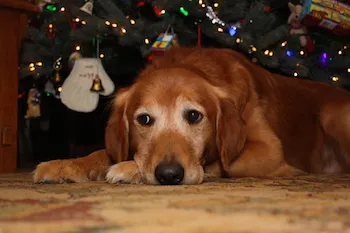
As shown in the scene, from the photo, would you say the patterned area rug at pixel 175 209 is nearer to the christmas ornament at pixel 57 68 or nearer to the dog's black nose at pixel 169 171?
the dog's black nose at pixel 169 171

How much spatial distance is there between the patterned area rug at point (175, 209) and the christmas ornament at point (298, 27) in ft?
7.44

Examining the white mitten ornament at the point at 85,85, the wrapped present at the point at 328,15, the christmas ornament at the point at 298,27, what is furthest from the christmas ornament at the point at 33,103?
the wrapped present at the point at 328,15

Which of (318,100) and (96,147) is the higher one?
(318,100)

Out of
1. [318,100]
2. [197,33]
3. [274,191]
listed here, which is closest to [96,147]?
[197,33]

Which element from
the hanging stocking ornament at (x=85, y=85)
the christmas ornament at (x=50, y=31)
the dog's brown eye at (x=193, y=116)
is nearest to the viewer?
the dog's brown eye at (x=193, y=116)

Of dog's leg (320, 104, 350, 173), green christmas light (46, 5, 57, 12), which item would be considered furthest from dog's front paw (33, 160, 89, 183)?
green christmas light (46, 5, 57, 12)

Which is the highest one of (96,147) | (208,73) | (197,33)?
(197,33)

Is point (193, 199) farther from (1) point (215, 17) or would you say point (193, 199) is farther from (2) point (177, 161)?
(1) point (215, 17)

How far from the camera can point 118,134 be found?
2.76 meters

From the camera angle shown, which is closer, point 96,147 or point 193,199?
point 193,199

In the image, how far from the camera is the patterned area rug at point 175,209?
4.00 feet

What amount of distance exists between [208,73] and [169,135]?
Answer: 606 millimetres

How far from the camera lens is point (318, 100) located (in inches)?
136

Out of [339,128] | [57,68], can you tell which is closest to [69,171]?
[339,128]
